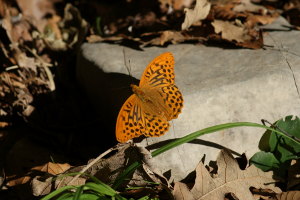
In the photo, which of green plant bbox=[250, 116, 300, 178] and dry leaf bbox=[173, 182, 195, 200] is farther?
green plant bbox=[250, 116, 300, 178]

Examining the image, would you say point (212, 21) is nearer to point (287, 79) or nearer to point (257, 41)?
point (257, 41)

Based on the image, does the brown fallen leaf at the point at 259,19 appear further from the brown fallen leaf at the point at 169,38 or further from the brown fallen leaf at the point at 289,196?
the brown fallen leaf at the point at 289,196

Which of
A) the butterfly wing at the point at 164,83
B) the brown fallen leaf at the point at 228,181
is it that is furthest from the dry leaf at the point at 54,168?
the brown fallen leaf at the point at 228,181

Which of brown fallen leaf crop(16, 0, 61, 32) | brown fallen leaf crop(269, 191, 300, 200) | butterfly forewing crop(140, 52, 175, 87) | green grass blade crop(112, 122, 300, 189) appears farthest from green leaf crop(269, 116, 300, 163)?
brown fallen leaf crop(16, 0, 61, 32)

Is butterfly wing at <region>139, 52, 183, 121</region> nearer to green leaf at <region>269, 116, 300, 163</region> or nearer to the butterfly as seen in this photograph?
the butterfly

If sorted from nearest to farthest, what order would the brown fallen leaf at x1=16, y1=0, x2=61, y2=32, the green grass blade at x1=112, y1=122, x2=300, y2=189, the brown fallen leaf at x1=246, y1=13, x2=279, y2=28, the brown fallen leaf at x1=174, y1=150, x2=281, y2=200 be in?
the green grass blade at x1=112, y1=122, x2=300, y2=189, the brown fallen leaf at x1=174, y1=150, x2=281, y2=200, the brown fallen leaf at x1=246, y1=13, x2=279, y2=28, the brown fallen leaf at x1=16, y1=0, x2=61, y2=32

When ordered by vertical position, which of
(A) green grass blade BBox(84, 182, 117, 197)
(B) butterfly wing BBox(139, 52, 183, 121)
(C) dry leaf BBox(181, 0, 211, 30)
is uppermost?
(C) dry leaf BBox(181, 0, 211, 30)
